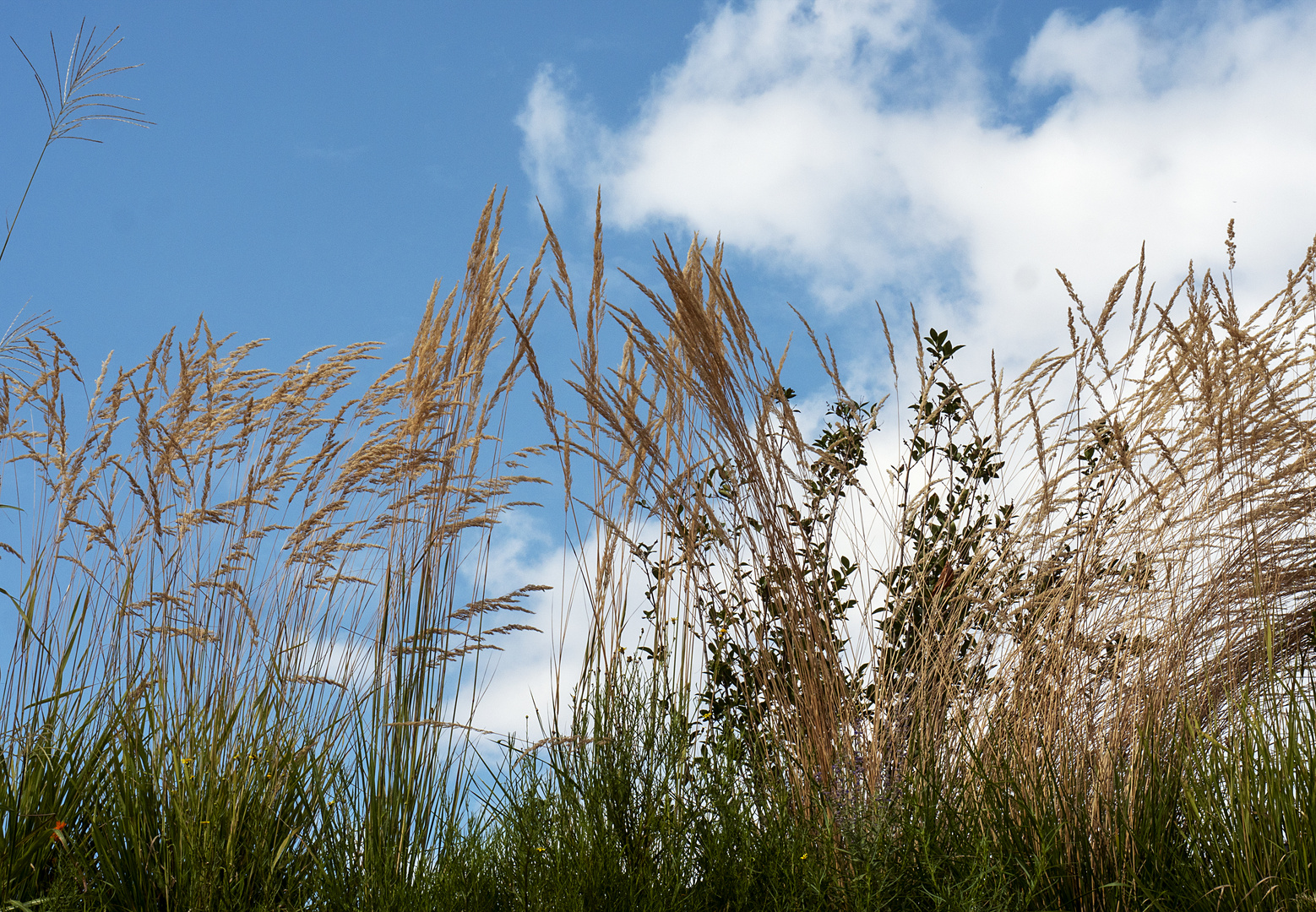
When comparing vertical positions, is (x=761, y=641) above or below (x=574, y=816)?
above

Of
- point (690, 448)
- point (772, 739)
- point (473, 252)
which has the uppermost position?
point (473, 252)

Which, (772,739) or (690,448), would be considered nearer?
(772,739)

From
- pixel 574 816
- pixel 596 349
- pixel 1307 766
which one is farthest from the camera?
pixel 596 349

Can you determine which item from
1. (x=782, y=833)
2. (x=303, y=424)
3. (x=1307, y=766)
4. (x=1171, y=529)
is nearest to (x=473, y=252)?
(x=303, y=424)

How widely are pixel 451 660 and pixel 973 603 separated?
1396mm

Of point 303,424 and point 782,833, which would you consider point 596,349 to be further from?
point 782,833

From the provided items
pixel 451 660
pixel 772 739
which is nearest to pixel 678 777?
pixel 772 739

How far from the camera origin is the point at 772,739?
7.24 feet

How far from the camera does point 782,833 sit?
198 centimetres

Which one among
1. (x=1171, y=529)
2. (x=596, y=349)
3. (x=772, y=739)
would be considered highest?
(x=596, y=349)

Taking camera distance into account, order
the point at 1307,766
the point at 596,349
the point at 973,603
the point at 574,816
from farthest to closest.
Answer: the point at 973,603 → the point at 596,349 → the point at 574,816 → the point at 1307,766

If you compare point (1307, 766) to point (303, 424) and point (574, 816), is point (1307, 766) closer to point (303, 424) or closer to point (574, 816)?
point (574, 816)

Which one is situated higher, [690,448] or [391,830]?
[690,448]

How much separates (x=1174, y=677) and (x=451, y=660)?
175 cm
